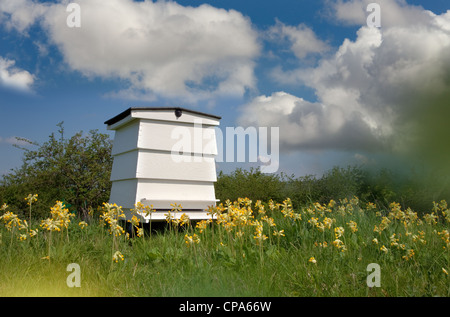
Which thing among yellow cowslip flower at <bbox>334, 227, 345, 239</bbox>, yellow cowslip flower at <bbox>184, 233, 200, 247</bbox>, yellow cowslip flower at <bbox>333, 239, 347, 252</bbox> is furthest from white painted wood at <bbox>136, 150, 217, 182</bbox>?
yellow cowslip flower at <bbox>333, 239, 347, 252</bbox>

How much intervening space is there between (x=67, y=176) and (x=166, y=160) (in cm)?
388

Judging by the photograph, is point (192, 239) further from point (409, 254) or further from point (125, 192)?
point (125, 192)

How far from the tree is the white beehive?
2.20 metres

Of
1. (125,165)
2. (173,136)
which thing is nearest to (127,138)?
(125,165)

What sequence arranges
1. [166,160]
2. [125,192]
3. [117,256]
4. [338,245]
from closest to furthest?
1. [338,245]
2. [117,256]
3. [166,160]
4. [125,192]

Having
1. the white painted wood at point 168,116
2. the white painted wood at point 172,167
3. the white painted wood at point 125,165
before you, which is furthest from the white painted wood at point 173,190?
the white painted wood at point 168,116

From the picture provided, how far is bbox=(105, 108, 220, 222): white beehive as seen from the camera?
663 centimetres

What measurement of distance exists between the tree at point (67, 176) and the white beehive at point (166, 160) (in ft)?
7.21

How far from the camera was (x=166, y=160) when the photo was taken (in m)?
6.84

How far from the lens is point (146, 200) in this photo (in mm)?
6254

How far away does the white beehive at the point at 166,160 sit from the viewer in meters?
6.63

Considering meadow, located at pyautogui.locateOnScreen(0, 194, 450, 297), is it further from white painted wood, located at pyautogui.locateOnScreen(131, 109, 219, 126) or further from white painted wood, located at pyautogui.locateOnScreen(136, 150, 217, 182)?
white painted wood, located at pyautogui.locateOnScreen(131, 109, 219, 126)
